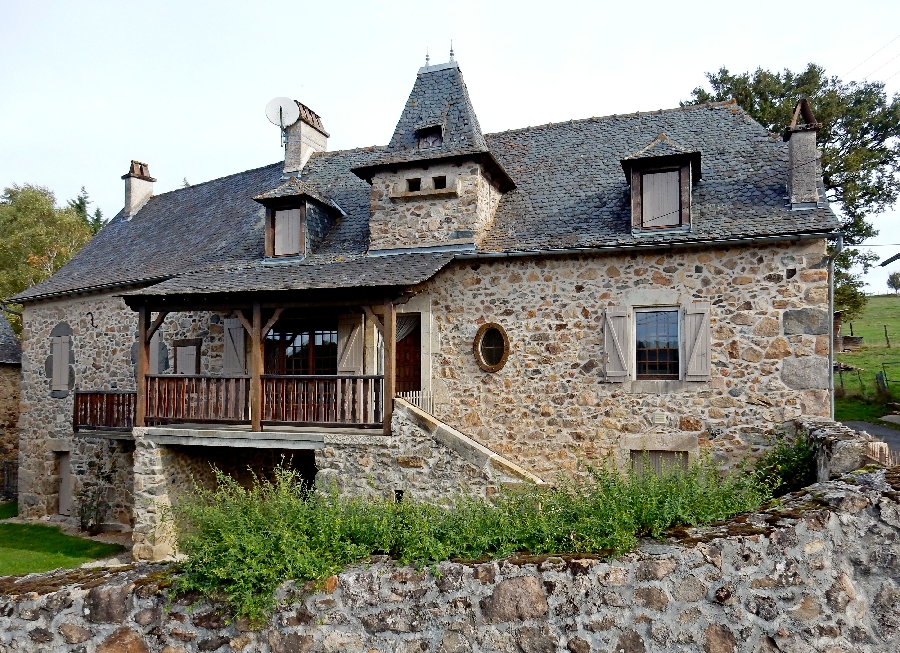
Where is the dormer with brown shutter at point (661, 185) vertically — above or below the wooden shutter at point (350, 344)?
above

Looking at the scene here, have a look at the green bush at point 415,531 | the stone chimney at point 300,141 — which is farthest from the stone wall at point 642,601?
the stone chimney at point 300,141

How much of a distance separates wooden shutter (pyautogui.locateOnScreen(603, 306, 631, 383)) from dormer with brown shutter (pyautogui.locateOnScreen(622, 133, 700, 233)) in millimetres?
1357

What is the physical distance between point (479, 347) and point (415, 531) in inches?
267

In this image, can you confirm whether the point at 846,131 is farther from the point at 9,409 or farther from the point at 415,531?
the point at 9,409

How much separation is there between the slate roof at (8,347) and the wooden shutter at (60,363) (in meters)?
3.91

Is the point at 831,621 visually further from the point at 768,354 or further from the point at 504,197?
the point at 504,197

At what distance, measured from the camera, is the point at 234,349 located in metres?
12.7

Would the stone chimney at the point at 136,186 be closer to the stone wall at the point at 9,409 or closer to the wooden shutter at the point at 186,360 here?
the stone wall at the point at 9,409

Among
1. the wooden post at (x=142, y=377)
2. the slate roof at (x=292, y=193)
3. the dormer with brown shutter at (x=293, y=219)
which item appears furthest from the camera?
the dormer with brown shutter at (x=293, y=219)

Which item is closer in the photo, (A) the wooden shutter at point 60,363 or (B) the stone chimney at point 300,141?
(B) the stone chimney at point 300,141

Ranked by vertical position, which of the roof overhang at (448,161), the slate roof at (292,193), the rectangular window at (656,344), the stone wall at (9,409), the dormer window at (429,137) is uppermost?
the dormer window at (429,137)

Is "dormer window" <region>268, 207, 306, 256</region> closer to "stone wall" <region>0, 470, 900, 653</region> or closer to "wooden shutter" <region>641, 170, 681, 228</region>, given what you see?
"wooden shutter" <region>641, 170, 681, 228</region>

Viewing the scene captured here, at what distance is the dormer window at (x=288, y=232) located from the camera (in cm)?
1253

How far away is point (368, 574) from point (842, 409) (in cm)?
1907
